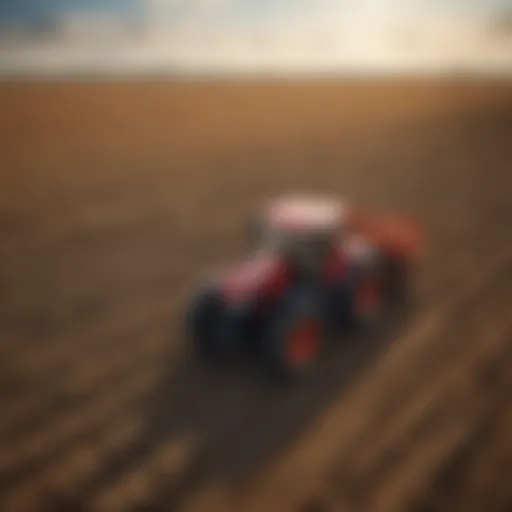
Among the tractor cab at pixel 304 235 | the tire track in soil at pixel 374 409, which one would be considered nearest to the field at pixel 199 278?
the tire track in soil at pixel 374 409

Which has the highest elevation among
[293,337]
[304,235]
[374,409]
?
[304,235]

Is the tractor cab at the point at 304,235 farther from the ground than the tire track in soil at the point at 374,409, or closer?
farther from the ground

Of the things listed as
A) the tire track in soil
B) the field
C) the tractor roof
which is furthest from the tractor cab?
the tire track in soil

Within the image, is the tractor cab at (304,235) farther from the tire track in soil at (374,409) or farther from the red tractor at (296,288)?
the tire track in soil at (374,409)

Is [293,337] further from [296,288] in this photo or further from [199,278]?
[199,278]

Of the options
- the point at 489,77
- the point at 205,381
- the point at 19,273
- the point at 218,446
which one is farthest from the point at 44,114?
the point at 489,77

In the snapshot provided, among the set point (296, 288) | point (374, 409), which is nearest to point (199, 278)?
point (296, 288)

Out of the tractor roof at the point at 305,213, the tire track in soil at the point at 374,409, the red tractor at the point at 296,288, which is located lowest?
the tire track in soil at the point at 374,409

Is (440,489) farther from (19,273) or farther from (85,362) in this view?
(19,273)
